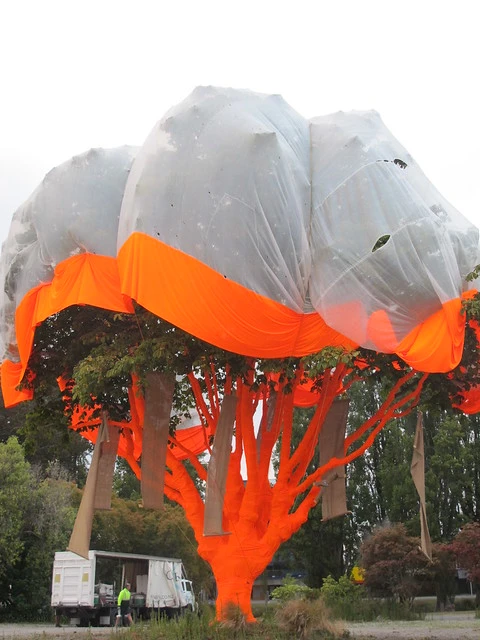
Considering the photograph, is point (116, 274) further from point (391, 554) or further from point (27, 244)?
point (391, 554)

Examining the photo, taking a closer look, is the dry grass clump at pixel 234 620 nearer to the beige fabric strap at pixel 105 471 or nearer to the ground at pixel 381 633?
the ground at pixel 381 633

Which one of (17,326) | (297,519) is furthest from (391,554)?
(17,326)

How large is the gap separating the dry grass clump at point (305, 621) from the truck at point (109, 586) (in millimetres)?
10107

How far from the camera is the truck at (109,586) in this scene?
2245cm

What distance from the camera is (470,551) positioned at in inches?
1040

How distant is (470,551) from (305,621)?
17.2 meters

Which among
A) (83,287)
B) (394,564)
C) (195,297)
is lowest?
(394,564)

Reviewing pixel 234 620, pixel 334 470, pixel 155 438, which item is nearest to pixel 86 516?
pixel 155 438

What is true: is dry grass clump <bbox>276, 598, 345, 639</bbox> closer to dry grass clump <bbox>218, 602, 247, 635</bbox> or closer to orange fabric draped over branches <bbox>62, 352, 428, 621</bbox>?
dry grass clump <bbox>218, 602, 247, 635</bbox>

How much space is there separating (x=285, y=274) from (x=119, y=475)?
4203 centimetres

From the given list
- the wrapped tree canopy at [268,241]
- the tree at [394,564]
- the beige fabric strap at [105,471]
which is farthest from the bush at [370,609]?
the wrapped tree canopy at [268,241]

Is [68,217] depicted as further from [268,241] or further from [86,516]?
[86,516]

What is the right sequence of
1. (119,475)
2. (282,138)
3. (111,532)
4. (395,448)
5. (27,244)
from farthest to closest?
(119,475)
(395,448)
(111,532)
(27,244)
(282,138)

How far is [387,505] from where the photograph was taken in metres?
37.9
